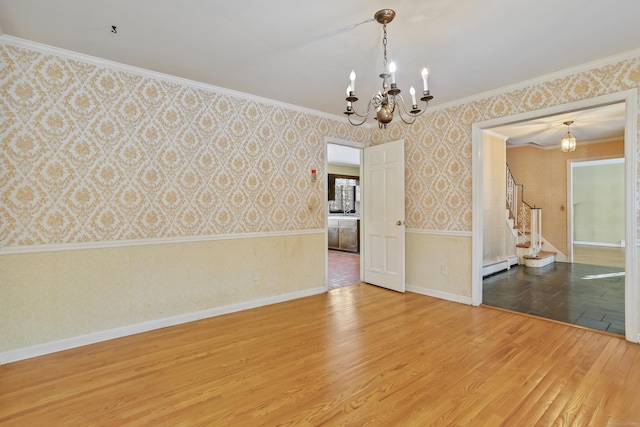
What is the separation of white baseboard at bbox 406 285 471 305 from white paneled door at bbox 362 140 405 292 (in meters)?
0.21

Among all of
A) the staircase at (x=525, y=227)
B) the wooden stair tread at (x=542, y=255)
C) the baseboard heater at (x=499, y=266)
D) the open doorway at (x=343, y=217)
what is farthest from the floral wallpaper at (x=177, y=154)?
the wooden stair tread at (x=542, y=255)

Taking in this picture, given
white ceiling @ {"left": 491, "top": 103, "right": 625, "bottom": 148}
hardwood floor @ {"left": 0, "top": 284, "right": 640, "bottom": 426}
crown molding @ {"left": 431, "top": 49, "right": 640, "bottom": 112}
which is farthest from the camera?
white ceiling @ {"left": 491, "top": 103, "right": 625, "bottom": 148}

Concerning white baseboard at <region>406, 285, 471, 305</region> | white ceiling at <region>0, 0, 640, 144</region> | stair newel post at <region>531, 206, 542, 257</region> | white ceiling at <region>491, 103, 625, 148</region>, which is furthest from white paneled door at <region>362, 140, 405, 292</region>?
stair newel post at <region>531, 206, 542, 257</region>

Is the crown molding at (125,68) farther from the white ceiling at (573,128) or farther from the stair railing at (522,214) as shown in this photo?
the stair railing at (522,214)

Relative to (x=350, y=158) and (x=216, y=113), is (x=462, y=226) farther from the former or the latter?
(x=350, y=158)

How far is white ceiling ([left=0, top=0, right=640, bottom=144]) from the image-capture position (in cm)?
209

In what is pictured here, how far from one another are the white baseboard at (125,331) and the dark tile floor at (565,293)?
2.90 meters

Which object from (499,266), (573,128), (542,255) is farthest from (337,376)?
(542,255)

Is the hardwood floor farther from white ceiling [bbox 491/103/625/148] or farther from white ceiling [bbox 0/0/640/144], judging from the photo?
white ceiling [bbox 491/103/625/148]

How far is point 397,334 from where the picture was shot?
292cm

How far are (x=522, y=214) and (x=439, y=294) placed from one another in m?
4.35

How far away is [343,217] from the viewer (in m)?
8.27

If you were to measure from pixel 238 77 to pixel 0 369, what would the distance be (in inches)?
124

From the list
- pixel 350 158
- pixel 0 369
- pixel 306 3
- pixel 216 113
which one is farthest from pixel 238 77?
pixel 350 158
